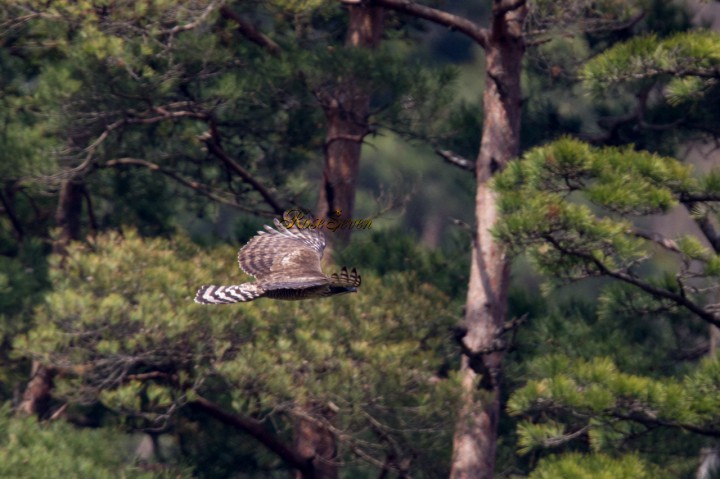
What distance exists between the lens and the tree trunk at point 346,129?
10.1 meters

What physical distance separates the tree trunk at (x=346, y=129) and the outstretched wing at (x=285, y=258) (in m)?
2.91

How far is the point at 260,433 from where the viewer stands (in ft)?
30.8

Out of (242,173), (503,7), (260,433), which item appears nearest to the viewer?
(503,7)

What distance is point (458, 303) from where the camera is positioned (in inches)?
390

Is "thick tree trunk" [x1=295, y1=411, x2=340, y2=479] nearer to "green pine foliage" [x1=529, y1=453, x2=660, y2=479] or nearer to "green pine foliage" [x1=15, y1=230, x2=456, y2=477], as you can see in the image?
"green pine foliage" [x1=15, y1=230, x2=456, y2=477]

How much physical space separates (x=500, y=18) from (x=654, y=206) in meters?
2.66

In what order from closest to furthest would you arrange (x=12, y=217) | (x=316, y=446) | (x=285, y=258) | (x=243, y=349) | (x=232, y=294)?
(x=232, y=294)
(x=285, y=258)
(x=243, y=349)
(x=316, y=446)
(x=12, y=217)

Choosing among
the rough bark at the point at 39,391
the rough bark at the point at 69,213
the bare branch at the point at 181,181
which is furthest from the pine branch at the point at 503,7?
the rough bark at the point at 39,391

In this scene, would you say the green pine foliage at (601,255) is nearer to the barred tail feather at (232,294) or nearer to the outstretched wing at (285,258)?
the outstretched wing at (285,258)

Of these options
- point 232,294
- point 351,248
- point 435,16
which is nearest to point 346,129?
point 351,248

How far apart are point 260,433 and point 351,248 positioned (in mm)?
1543

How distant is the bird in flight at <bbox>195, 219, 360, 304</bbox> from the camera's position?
5.78 metres

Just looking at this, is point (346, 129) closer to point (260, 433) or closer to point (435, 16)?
point (435, 16)

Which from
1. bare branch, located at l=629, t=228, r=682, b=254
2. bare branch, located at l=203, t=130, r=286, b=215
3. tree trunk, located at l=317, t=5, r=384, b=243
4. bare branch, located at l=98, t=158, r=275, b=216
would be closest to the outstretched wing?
bare branch, located at l=629, t=228, r=682, b=254
